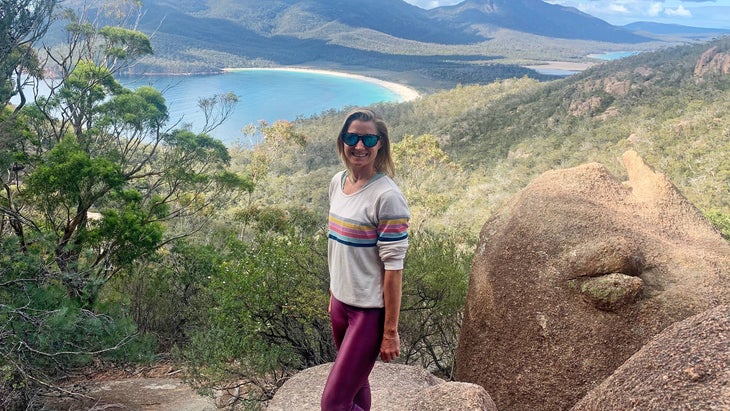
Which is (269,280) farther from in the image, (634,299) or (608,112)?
(608,112)

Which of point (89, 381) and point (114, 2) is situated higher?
point (114, 2)

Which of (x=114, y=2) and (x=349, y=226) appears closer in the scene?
(x=349, y=226)

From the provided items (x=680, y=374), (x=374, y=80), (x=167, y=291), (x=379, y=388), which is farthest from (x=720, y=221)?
(x=374, y=80)

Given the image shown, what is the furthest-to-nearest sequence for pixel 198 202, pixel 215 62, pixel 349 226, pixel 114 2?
pixel 215 62, pixel 198 202, pixel 114 2, pixel 349 226

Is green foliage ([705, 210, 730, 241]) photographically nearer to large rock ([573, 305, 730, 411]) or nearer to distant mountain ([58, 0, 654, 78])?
large rock ([573, 305, 730, 411])

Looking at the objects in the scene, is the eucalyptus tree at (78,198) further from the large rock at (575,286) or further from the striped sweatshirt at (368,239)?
the large rock at (575,286)

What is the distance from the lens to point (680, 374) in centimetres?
163

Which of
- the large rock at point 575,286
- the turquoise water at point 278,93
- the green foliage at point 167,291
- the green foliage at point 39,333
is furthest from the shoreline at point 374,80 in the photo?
the large rock at point 575,286

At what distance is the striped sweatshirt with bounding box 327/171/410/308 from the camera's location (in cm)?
215

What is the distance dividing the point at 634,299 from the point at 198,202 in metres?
12.2

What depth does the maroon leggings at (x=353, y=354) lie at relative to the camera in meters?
2.29

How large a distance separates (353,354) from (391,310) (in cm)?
29

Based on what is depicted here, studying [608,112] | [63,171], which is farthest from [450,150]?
[63,171]

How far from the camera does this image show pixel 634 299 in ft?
11.4
